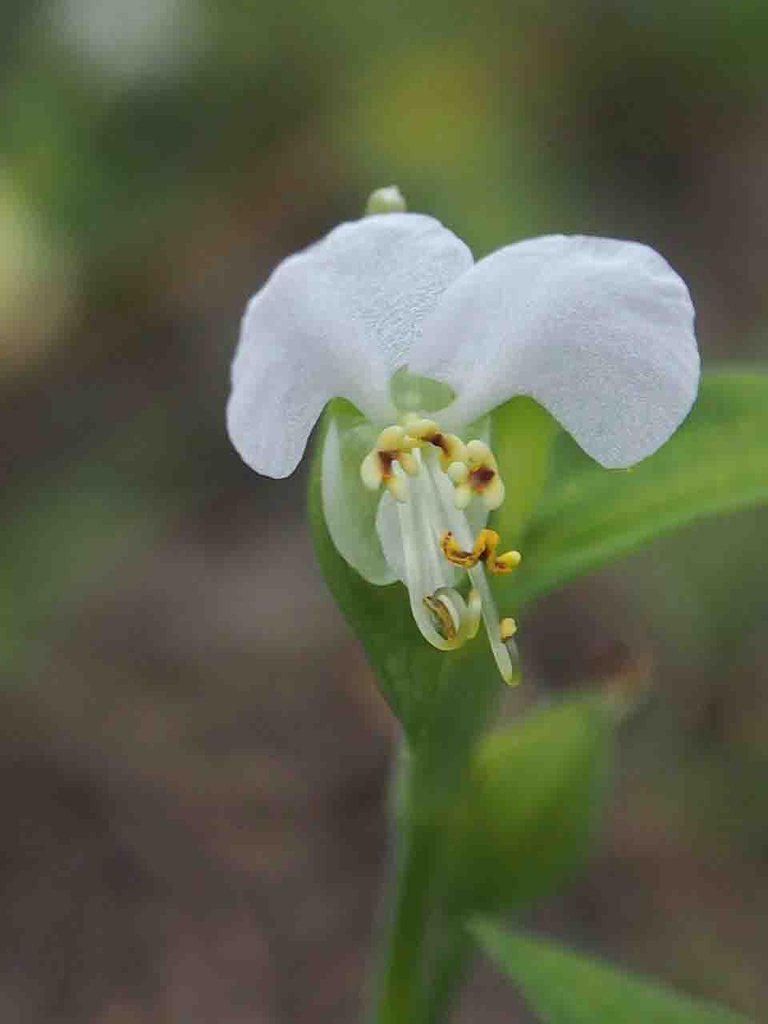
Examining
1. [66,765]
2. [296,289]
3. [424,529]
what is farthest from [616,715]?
[66,765]

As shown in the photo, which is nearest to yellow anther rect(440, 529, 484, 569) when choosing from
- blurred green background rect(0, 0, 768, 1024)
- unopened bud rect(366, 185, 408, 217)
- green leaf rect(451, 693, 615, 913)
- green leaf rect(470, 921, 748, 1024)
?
unopened bud rect(366, 185, 408, 217)

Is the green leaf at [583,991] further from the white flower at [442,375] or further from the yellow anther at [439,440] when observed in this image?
the yellow anther at [439,440]

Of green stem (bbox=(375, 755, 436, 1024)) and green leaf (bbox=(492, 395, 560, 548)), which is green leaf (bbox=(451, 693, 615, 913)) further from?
green leaf (bbox=(492, 395, 560, 548))

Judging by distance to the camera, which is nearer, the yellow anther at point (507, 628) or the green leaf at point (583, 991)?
the yellow anther at point (507, 628)

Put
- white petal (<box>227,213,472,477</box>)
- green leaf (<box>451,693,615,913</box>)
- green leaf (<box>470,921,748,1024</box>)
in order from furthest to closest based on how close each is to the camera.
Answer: green leaf (<box>451,693,615,913</box>), green leaf (<box>470,921,748,1024</box>), white petal (<box>227,213,472,477</box>)

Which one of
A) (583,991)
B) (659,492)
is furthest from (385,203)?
(583,991)

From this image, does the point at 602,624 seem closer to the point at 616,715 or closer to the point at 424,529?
the point at 616,715

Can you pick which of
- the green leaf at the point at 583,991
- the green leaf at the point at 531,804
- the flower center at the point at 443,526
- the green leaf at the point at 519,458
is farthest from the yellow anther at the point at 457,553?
the green leaf at the point at 583,991

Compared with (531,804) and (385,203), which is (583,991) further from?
(385,203)
